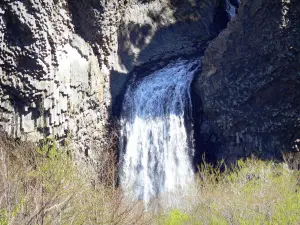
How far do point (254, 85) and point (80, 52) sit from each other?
26.1ft

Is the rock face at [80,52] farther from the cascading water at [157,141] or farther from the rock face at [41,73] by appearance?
the cascading water at [157,141]

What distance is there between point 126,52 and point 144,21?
2490 millimetres

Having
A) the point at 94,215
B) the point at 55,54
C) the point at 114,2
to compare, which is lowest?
the point at 94,215

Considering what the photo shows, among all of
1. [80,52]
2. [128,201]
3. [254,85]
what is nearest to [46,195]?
[128,201]

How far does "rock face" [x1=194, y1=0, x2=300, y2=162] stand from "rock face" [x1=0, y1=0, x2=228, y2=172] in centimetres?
510

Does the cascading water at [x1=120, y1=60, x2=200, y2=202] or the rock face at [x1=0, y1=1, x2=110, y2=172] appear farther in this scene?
the cascading water at [x1=120, y1=60, x2=200, y2=202]

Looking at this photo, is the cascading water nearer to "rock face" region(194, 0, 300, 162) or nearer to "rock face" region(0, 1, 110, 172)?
"rock face" region(194, 0, 300, 162)

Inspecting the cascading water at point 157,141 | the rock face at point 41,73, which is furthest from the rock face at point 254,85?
the rock face at point 41,73

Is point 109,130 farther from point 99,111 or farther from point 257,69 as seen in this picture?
point 257,69

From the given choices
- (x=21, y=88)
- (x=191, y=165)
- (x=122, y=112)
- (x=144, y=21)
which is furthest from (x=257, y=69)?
(x=21, y=88)

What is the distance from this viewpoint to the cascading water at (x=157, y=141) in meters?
16.6

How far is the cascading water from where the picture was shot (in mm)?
16578

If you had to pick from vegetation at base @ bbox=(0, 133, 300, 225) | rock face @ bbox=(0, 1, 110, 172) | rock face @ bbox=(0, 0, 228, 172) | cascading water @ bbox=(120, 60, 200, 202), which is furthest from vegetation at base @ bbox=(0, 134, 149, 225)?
cascading water @ bbox=(120, 60, 200, 202)

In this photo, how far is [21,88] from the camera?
13188mm
